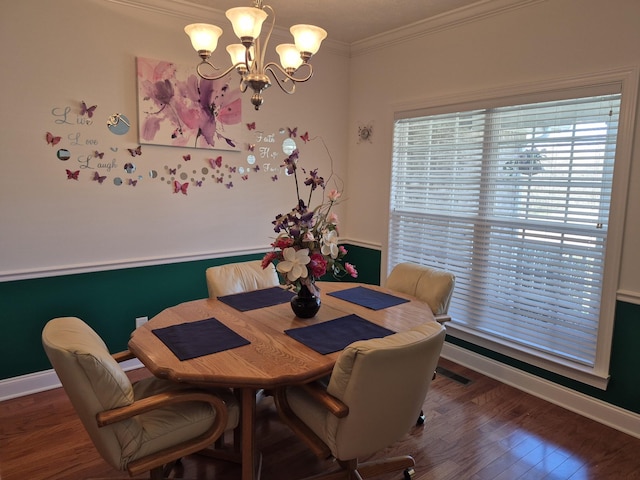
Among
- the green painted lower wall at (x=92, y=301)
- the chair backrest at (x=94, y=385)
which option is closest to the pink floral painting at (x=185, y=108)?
the green painted lower wall at (x=92, y=301)

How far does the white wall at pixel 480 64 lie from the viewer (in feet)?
8.10

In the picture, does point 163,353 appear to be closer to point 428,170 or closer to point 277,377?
point 277,377

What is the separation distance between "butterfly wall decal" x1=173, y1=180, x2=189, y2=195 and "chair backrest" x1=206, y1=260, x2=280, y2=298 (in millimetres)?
858

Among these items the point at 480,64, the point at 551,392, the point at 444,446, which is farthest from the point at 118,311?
the point at 480,64

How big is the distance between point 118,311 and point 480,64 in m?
3.22

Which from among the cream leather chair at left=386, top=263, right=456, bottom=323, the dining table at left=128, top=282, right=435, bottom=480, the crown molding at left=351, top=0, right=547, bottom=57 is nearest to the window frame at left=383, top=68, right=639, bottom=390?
the crown molding at left=351, top=0, right=547, bottom=57

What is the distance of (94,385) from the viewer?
154cm

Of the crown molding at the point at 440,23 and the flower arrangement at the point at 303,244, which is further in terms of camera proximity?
the crown molding at the point at 440,23

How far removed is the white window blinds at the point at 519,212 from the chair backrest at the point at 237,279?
151 centimetres

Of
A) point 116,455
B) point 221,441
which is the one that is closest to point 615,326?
point 221,441

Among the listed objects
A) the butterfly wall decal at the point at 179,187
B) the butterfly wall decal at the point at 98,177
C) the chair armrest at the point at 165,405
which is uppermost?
the butterfly wall decal at the point at 98,177

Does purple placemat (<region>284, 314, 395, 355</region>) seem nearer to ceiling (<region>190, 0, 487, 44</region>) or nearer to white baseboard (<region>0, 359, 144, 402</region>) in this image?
white baseboard (<region>0, 359, 144, 402</region>)

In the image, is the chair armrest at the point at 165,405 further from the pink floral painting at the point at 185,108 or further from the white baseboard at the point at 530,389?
the pink floral painting at the point at 185,108

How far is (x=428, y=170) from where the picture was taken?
3.62 meters
